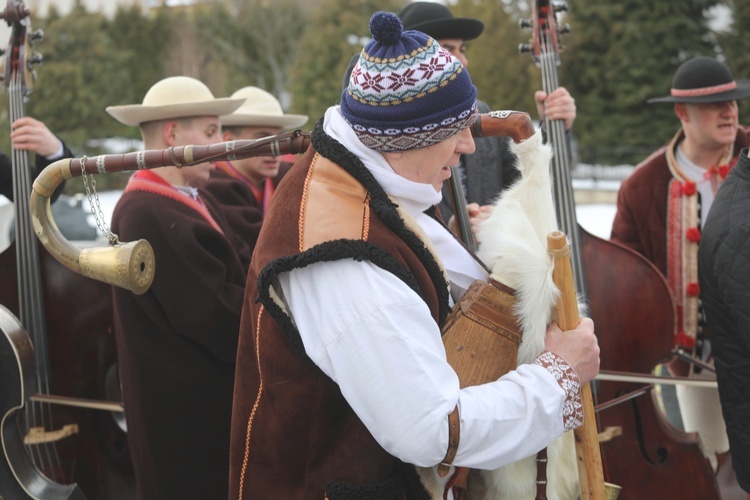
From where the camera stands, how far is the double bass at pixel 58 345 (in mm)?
3283

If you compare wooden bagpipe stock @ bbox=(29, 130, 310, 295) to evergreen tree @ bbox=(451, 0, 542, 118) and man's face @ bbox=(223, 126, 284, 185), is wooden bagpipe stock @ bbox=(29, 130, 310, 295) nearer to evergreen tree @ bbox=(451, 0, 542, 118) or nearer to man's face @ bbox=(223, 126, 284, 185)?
man's face @ bbox=(223, 126, 284, 185)

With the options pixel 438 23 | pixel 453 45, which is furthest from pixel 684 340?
pixel 438 23

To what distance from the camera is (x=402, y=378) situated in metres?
1.58

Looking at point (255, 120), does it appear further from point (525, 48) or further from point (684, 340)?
point (684, 340)

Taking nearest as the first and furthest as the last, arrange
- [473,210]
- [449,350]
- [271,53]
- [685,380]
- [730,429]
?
[449,350] → [730,429] → [473,210] → [685,380] → [271,53]

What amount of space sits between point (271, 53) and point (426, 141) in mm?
25169

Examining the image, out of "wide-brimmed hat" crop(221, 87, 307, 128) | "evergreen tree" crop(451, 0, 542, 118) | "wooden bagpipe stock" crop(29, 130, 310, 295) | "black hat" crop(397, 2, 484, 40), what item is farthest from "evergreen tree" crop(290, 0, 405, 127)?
"wooden bagpipe stock" crop(29, 130, 310, 295)

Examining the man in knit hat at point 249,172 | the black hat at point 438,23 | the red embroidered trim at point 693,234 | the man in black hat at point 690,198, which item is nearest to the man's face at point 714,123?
the man in black hat at point 690,198

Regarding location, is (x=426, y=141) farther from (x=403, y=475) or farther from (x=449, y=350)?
(x=403, y=475)

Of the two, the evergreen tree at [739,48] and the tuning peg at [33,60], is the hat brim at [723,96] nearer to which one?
the tuning peg at [33,60]

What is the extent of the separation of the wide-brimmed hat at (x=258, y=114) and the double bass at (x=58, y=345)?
1.34 m

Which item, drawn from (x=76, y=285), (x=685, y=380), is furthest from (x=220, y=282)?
(x=685, y=380)

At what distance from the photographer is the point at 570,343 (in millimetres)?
1811

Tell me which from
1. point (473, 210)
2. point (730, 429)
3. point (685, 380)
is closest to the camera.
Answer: point (730, 429)
